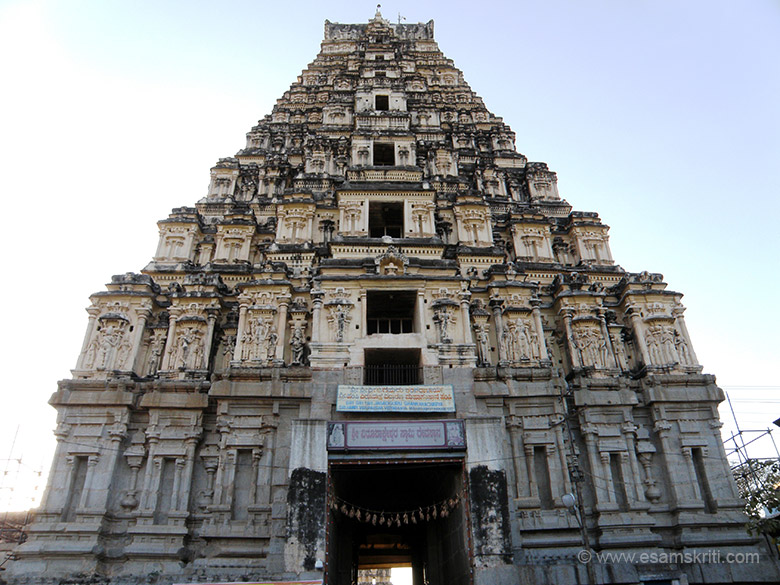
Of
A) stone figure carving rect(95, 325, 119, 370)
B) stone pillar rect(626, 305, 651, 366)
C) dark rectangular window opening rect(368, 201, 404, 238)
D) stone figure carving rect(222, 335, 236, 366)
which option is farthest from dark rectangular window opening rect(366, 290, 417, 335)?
stone figure carving rect(95, 325, 119, 370)

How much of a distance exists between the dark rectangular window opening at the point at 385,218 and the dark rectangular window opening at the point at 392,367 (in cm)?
771

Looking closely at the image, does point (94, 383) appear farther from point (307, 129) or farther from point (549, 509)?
point (307, 129)

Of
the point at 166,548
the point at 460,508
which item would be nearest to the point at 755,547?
the point at 460,508

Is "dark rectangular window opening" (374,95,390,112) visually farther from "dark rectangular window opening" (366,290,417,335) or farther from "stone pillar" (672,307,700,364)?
"stone pillar" (672,307,700,364)

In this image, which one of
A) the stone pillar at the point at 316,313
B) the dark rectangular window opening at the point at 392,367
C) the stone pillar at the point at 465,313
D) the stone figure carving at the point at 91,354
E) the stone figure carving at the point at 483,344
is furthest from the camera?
the stone figure carving at the point at 483,344

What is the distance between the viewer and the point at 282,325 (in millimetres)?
21328

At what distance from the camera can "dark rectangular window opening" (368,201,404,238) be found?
25.9 m

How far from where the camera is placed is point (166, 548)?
1762 cm

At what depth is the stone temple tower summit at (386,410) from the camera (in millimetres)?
17203

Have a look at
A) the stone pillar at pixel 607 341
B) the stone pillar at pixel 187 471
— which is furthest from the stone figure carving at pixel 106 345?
the stone pillar at pixel 607 341

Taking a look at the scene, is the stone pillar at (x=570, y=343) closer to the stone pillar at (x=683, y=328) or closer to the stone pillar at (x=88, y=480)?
the stone pillar at (x=683, y=328)

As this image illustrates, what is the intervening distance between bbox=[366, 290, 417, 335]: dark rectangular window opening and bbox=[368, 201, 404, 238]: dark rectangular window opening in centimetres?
484

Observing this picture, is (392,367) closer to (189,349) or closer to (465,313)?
(465,313)

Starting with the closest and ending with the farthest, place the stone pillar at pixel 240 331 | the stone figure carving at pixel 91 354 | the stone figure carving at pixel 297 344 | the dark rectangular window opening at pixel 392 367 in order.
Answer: the dark rectangular window opening at pixel 392 367, the stone pillar at pixel 240 331, the stone figure carving at pixel 91 354, the stone figure carving at pixel 297 344
